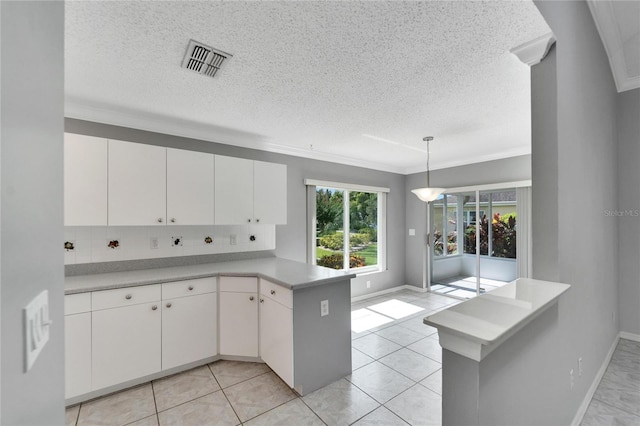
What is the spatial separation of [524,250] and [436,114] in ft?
9.40

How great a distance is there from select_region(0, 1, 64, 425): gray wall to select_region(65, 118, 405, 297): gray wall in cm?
254

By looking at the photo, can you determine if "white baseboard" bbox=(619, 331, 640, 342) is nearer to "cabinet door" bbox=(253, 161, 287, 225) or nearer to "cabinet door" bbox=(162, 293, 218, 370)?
"cabinet door" bbox=(253, 161, 287, 225)

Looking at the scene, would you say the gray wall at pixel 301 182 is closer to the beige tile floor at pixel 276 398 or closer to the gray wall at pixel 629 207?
the beige tile floor at pixel 276 398

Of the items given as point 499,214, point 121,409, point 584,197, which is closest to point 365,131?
point 584,197

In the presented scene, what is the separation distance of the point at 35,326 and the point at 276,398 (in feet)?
6.95

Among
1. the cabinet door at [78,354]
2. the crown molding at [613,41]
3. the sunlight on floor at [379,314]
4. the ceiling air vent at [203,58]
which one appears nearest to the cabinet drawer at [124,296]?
the cabinet door at [78,354]

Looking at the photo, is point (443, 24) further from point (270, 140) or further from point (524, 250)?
point (524, 250)

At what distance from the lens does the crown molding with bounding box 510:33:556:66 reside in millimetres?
1532

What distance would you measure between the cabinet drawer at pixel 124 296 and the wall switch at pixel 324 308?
4.76ft

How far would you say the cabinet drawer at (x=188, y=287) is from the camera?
2463mm

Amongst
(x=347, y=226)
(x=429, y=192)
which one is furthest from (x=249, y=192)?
(x=429, y=192)

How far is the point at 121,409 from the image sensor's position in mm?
2076

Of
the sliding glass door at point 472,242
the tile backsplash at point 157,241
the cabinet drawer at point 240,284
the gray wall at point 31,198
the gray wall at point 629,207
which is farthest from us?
the sliding glass door at point 472,242

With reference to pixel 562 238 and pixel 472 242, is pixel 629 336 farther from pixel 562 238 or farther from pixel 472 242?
pixel 562 238
